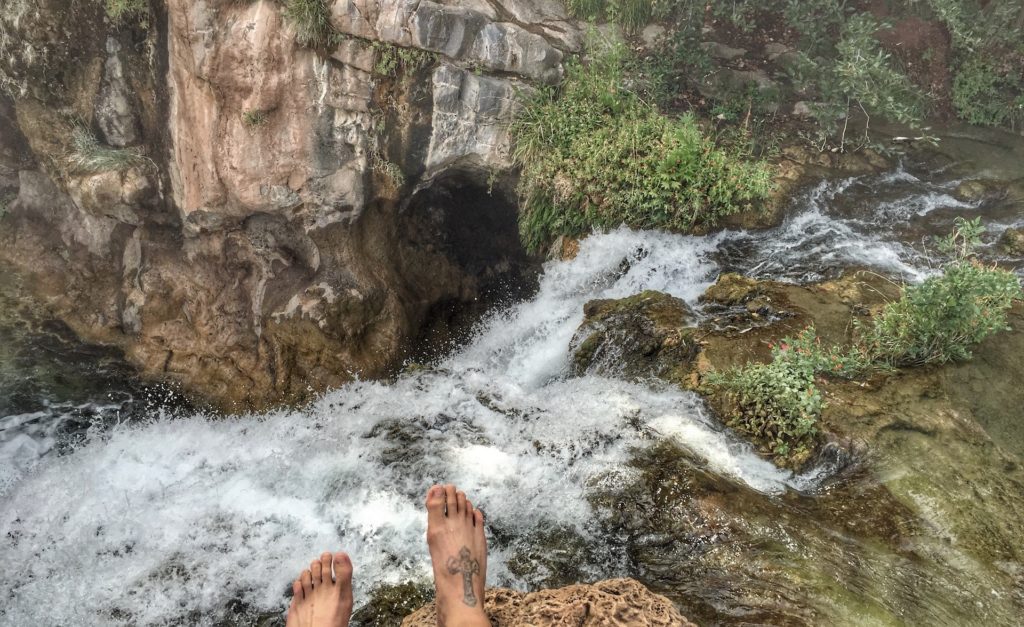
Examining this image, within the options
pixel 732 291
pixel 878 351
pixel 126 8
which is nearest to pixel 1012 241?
pixel 878 351

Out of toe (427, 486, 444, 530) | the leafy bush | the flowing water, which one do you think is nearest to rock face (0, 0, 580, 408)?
the flowing water

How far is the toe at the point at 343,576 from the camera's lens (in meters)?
3.71

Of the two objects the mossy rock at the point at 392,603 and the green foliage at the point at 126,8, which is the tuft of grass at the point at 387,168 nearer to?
the green foliage at the point at 126,8

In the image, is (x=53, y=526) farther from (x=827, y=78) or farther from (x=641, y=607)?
(x=827, y=78)

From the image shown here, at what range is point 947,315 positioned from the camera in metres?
4.82

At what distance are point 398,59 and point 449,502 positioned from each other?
4.84m

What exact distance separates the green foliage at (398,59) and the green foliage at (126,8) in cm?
260

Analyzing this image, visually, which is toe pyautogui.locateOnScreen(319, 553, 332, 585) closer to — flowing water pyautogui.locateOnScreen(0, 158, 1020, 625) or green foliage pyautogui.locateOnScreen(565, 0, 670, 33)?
flowing water pyautogui.locateOnScreen(0, 158, 1020, 625)

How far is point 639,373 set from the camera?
5.60 m

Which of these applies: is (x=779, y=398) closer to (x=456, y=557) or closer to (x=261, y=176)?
(x=456, y=557)

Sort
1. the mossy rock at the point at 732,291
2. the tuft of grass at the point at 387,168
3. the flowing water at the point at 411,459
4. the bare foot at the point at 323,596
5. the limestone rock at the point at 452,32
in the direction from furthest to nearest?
1. the tuft of grass at the point at 387,168
2. the limestone rock at the point at 452,32
3. the mossy rock at the point at 732,291
4. the flowing water at the point at 411,459
5. the bare foot at the point at 323,596

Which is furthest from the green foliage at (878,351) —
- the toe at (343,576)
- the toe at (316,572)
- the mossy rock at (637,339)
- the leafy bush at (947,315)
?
the toe at (316,572)

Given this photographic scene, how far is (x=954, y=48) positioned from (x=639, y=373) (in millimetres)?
6811

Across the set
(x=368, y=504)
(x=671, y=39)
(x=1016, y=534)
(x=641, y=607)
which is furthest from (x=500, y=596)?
(x=671, y=39)
